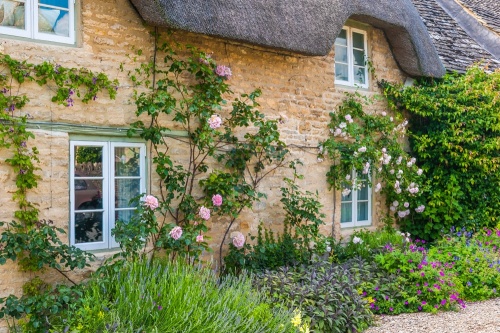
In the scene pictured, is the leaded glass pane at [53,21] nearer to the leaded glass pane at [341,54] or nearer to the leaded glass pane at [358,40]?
the leaded glass pane at [341,54]

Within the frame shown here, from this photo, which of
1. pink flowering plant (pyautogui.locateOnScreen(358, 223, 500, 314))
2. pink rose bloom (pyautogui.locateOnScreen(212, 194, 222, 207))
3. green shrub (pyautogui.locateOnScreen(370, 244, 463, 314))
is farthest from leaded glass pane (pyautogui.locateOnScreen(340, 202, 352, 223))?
pink rose bloom (pyautogui.locateOnScreen(212, 194, 222, 207))

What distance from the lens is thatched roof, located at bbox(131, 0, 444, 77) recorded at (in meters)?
5.99

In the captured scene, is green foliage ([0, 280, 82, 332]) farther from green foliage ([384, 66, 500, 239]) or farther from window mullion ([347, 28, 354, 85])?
green foliage ([384, 66, 500, 239])

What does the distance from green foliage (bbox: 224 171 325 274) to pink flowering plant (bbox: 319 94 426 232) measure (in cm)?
80

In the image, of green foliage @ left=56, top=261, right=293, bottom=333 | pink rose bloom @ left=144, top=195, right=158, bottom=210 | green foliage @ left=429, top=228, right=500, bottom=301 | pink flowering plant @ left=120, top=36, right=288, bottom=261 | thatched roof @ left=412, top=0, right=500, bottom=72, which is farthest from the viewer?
thatched roof @ left=412, top=0, right=500, bottom=72

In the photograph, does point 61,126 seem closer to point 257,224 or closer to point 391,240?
point 257,224

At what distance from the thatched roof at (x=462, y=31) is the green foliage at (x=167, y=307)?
7091 millimetres

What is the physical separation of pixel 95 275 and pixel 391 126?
5.67 meters

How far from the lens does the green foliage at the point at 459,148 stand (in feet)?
30.3

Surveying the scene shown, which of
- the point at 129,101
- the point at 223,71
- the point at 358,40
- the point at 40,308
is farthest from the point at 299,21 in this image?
the point at 40,308

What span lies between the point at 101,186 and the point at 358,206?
186 inches

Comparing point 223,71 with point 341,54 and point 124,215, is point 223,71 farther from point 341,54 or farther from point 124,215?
point 341,54

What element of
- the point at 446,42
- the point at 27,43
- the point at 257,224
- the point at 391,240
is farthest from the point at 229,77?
the point at 446,42

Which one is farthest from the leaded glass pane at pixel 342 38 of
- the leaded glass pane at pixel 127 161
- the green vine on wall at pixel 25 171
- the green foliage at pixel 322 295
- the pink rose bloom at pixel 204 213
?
the green vine on wall at pixel 25 171
